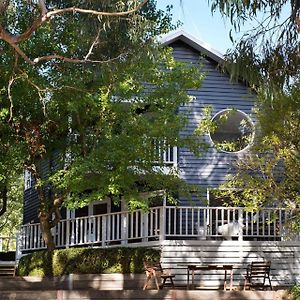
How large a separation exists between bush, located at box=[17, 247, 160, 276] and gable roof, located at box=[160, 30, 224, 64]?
6.55m

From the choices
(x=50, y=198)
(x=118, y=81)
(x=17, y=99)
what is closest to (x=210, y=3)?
(x=118, y=81)

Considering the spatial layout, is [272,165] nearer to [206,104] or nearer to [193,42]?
[206,104]

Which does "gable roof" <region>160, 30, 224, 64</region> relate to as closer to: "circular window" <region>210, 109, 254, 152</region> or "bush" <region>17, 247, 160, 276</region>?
"circular window" <region>210, 109, 254, 152</region>

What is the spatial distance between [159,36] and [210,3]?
8.19m

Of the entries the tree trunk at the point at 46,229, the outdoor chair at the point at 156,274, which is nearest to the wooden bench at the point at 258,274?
the outdoor chair at the point at 156,274

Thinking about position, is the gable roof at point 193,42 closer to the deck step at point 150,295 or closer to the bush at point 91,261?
the bush at point 91,261

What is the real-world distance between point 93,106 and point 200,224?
194 inches

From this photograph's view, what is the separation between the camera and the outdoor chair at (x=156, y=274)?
15477mm

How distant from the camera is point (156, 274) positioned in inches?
623

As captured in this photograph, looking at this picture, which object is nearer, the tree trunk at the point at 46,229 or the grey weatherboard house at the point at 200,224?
the grey weatherboard house at the point at 200,224

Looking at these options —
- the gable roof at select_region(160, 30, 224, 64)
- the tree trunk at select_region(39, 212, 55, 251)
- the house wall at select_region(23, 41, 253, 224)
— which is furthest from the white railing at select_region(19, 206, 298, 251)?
the gable roof at select_region(160, 30, 224, 64)

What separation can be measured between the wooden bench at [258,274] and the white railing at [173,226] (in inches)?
41.3

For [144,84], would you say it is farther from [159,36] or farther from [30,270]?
[30,270]

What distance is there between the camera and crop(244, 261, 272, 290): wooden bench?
1608 centimetres
